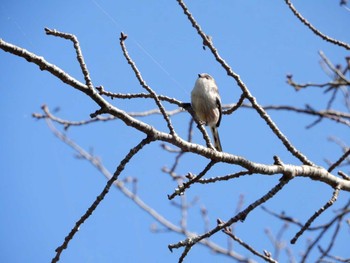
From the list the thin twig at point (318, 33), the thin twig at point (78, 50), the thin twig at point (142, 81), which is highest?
the thin twig at point (318, 33)

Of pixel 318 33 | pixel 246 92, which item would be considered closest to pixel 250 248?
pixel 246 92

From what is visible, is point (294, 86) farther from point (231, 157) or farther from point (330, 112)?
point (231, 157)

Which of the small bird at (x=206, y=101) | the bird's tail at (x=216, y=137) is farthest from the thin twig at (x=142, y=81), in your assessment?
the bird's tail at (x=216, y=137)

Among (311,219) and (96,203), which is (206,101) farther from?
(96,203)

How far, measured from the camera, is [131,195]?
5.62 meters

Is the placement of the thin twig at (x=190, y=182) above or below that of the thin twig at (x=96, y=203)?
above

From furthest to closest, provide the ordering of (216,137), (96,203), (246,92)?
(216,137)
(246,92)
(96,203)


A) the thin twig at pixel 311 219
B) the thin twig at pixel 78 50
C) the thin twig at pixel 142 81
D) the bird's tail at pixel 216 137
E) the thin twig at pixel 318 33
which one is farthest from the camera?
the bird's tail at pixel 216 137

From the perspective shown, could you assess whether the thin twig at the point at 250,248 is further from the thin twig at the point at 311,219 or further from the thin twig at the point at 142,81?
the thin twig at the point at 142,81

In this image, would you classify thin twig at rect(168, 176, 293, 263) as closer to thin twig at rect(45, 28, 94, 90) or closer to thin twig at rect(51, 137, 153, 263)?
thin twig at rect(51, 137, 153, 263)

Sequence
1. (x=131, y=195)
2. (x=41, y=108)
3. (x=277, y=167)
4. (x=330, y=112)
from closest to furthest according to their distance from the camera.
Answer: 1. (x=277, y=167)
2. (x=330, y=112)
3. (x=41, y=108)
4. (x=131, y=195)

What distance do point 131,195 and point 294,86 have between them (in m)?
2.45

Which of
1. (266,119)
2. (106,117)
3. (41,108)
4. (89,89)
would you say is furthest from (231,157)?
(41,108)

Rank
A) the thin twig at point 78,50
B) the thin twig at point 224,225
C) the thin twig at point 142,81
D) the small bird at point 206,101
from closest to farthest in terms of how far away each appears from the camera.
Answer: the thin twig at point 78,50, the thin twig at point 142,81, the thin twig at point 224,225, the small bird at point 206,101
